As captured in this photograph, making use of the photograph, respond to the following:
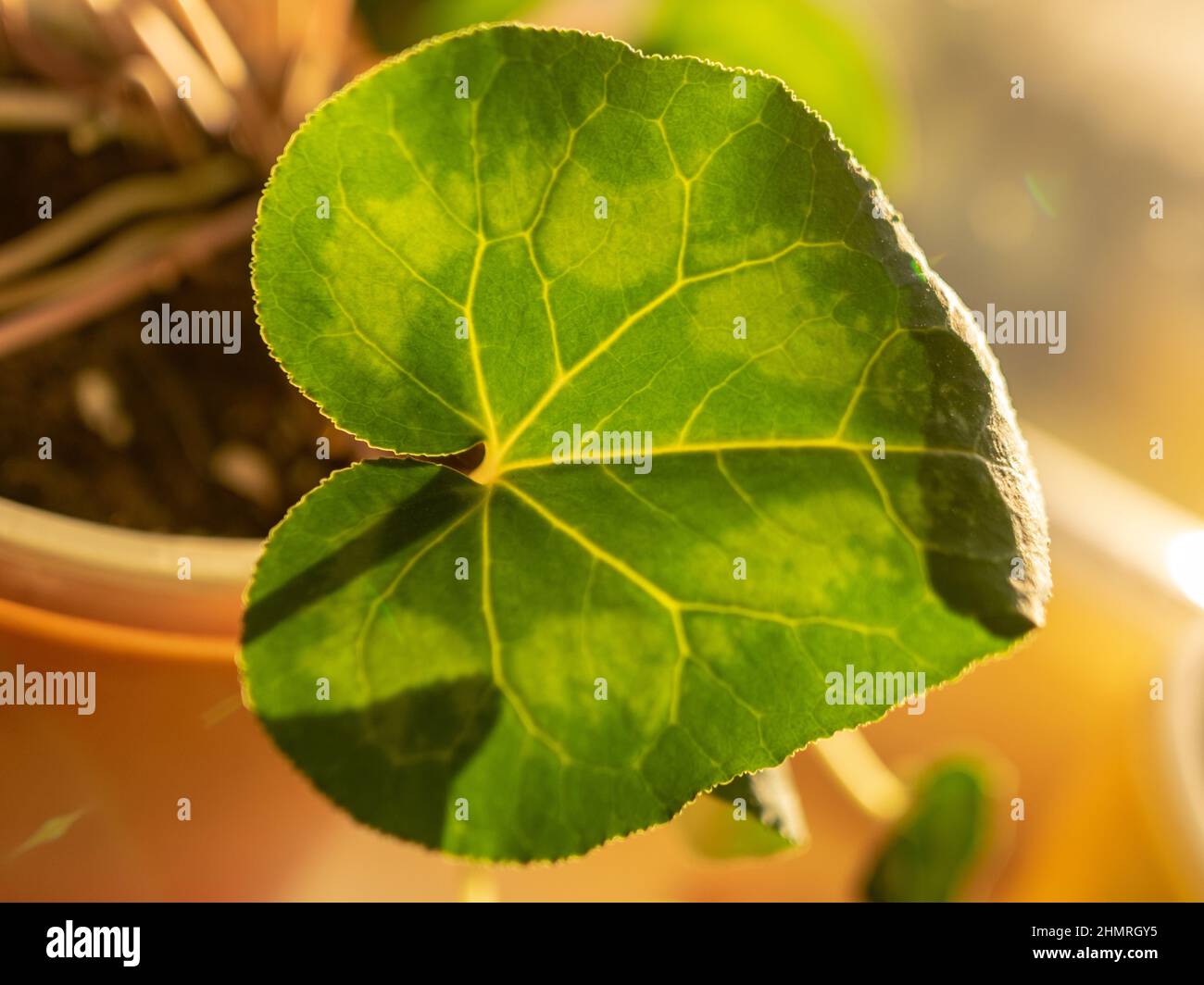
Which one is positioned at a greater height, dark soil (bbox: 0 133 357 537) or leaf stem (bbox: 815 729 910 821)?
dark soil (bbox: 0 133 357 537)

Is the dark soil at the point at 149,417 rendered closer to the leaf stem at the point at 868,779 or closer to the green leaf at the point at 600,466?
the green leaf at the point at 600,466

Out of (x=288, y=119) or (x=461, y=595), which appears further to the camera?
(x=288, y=119)

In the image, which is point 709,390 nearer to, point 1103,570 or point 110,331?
point 110,331

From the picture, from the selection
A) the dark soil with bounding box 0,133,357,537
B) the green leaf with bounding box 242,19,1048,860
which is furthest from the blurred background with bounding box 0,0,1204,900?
the green leaf with bounding box 242,19,1048,860

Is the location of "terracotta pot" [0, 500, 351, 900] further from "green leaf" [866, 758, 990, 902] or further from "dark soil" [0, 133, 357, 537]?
"green leaf" [866, 758, 990, 902]

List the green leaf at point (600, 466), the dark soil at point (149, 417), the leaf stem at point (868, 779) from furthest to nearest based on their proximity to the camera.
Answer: the leaf stem at point (868, 779) < the dark soil at point (149, 417) < the green leaf at point (600, 466)

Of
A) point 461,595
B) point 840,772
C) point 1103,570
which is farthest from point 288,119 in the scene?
point 1103,570

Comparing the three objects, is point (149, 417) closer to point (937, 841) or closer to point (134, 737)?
point (134, 737)

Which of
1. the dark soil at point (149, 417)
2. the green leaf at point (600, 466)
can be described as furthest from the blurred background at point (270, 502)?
the green leaf at point (600, 466)
